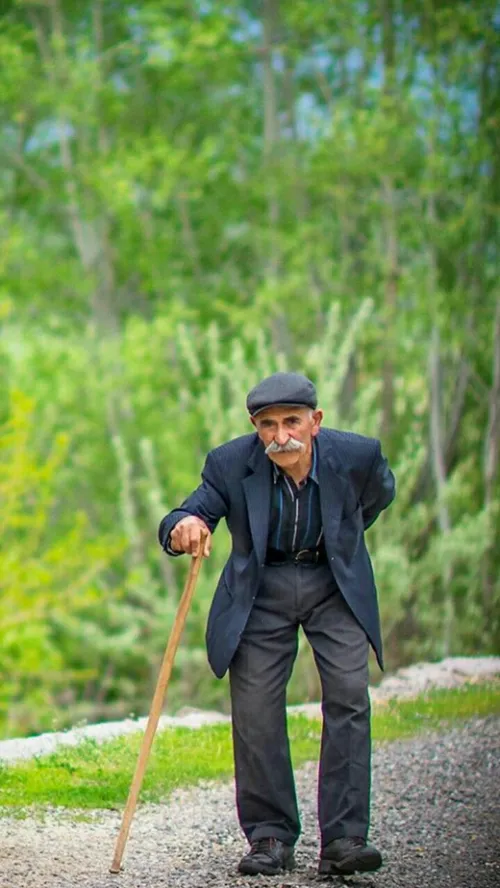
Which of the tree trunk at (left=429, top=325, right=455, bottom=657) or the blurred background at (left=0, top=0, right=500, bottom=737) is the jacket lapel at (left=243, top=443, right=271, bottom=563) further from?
the tree trunk at (left=429, top=325, right=455, bottom=657)

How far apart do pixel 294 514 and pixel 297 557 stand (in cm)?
12

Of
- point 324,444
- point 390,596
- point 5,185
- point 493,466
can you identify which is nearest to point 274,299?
point 493,466

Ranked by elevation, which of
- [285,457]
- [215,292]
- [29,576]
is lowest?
[29,576]

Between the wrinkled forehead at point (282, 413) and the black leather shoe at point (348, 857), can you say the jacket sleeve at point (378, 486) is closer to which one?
the wrinkled forehead at point (282, 413)

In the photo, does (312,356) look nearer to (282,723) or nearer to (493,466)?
(493,466)

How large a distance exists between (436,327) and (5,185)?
7.48 meters

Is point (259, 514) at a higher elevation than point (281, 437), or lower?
lower

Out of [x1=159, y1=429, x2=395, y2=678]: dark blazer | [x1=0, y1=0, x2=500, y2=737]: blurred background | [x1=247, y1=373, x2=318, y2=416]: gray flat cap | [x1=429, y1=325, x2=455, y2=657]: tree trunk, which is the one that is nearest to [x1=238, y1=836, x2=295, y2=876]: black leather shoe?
[x1=159, y1=429, x2=395, y2=678]: dark blazer

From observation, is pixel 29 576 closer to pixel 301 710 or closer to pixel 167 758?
pixel 301 710

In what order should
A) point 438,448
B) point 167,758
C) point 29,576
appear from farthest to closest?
point 438,448 → point 29,576 → point 167,758

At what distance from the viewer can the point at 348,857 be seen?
12.3 ft

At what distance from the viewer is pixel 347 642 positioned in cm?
387

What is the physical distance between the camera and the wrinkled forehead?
12.2 feet

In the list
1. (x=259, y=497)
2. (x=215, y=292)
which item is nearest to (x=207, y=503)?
(x=259, y=497)
